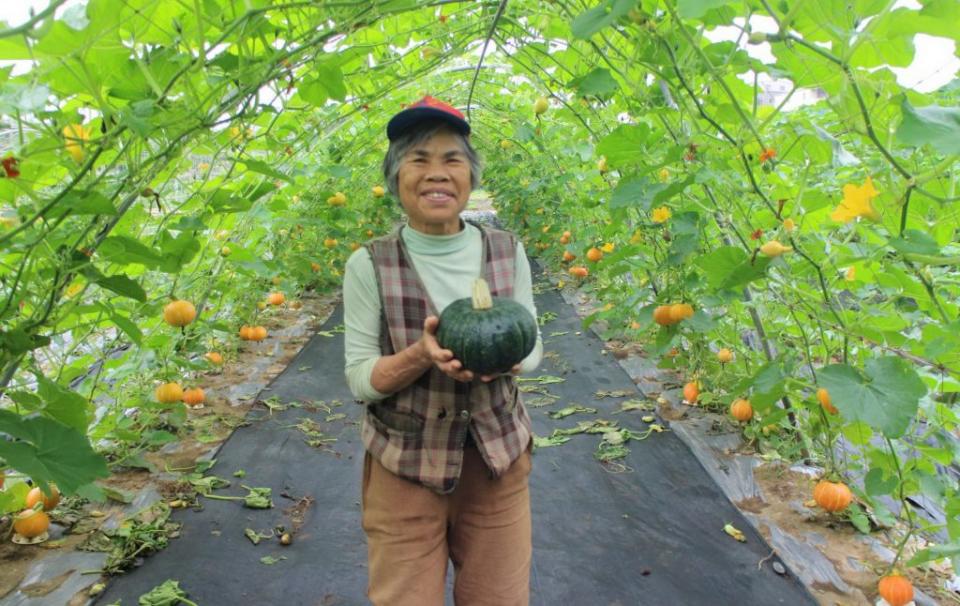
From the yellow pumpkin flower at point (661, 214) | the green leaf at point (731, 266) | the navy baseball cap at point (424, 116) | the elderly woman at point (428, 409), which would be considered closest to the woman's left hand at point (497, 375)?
the elderly woman at point (428, 409)

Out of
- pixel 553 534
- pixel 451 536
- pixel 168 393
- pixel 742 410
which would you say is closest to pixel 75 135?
pixel 451 536

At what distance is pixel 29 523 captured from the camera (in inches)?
106

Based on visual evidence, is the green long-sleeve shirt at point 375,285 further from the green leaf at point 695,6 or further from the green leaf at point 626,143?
the green leaf at point 626,143

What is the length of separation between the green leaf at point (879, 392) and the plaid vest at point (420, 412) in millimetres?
847

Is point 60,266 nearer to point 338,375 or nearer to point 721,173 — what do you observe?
point 721,173

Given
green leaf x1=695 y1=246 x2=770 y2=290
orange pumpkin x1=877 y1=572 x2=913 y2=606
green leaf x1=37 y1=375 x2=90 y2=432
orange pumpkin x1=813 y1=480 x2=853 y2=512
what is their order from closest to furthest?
1. green leaf x1=37 y1=375 x2=90 y2=432
2. green leaf x1=695 y1=246 x2=770 y2=290
3. orange pumpkin x1=877 y1=572 x2=913 y2=606
4. orange pumpkin x1=813 y1=480 x2=853 y2=512

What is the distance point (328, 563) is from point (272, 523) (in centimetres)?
46

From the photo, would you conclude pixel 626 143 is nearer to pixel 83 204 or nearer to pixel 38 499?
pixel 83 204

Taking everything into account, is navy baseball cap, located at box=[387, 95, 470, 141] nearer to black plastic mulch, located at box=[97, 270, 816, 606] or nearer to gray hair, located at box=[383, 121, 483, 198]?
gray hair, located at box=[383, 121, 483, 198]

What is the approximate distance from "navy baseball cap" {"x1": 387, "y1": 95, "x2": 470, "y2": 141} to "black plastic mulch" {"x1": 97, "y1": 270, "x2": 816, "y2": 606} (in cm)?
184

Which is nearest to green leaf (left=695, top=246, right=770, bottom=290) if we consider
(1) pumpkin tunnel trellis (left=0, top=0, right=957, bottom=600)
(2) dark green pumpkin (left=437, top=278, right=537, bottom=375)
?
(1) pumpkin tunnel trellis (left=0, top=0, right=957, bottom=600)

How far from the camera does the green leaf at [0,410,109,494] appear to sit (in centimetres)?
142

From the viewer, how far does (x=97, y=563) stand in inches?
105

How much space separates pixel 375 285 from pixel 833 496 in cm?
220
